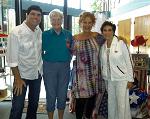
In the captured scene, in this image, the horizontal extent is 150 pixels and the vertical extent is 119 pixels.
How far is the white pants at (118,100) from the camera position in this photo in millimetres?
2670

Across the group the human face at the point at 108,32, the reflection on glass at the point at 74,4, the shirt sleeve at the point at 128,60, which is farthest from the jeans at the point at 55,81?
the reflection on glass at the point at 74,4

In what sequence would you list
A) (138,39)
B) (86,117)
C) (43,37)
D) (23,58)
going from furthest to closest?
(138,39), (86,117), (43,37), (23,58)

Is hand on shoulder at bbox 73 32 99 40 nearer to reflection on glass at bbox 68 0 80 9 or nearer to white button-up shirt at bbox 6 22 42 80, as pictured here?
white button-up shirt at bbox 6 22 42 80

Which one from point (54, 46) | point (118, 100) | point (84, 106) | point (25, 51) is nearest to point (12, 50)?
point (25, 51)

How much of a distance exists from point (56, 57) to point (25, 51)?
1.21 ft

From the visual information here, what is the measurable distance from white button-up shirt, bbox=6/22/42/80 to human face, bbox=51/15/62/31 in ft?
0.62

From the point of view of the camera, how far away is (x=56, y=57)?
276cm

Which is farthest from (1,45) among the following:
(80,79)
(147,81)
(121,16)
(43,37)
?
(121,16)

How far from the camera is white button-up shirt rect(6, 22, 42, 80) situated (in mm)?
2471

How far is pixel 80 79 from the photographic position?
288 centimetres

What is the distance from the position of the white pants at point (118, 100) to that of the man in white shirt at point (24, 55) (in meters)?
0.83

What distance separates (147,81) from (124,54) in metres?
1.05

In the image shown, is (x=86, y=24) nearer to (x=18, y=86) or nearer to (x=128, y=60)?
(x=128, y=60)

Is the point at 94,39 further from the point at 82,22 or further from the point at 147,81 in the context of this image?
the point at 147,81
